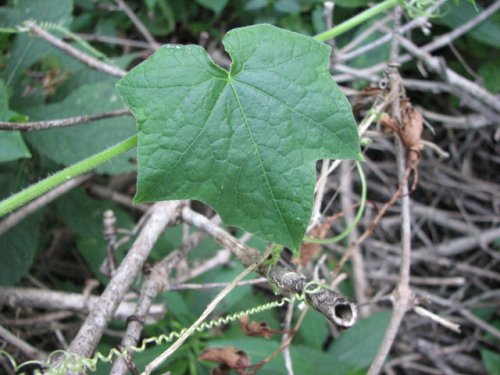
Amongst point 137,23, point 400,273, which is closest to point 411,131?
point 400,273

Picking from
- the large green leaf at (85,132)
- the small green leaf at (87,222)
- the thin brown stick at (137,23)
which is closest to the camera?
the large green leaf at (85,132)

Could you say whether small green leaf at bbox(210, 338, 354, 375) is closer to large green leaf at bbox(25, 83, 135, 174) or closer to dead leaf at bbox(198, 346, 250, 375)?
dead leaf at bbox(198, 346, 250, 375)

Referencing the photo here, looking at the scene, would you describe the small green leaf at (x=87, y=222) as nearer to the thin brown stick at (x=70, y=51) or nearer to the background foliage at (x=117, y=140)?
the background foliage at (x=117, y=140)

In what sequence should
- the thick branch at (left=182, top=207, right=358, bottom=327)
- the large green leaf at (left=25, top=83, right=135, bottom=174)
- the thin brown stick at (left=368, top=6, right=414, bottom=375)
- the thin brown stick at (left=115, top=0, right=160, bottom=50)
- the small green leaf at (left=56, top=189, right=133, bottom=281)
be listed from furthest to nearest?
the thin brown stick at (left=115, top=0, right=160, bottom=50) → the small green leaf at (left=56, top=189, right=133, bottom=281) → the large green leaf at (left=25, top=83, right=135, bottom=174) → the thin brown stick at (left=368, top=6, right=414, bottom=375) → the thick branch at (left=182, top=207, right=358, bottom=327)

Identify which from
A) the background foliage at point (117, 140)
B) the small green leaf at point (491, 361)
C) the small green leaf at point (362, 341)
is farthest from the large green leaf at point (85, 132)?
the small green leaf at point (491, 361)

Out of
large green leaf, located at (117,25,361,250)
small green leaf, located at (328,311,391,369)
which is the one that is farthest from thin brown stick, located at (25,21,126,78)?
small green leaf, located at (328,311,391,369)
